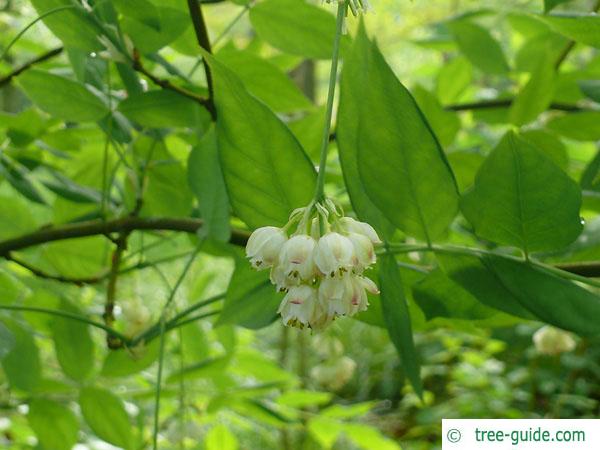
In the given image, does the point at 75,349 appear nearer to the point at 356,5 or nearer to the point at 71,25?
the point at 71,25

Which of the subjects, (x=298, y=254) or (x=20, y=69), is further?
(x=20, y=69)

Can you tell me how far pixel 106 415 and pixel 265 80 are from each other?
10.1 inches

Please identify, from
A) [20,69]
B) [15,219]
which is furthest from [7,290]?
[20,69]

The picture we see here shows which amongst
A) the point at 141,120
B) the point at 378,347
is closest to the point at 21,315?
the point at 141,120

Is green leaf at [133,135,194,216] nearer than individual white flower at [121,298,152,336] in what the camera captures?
Yes

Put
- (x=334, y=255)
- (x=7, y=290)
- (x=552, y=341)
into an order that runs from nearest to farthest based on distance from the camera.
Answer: (x=334, y=255) → (x=7, y=290) → (x=552, y=341)

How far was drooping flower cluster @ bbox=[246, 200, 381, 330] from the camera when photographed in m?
0.30

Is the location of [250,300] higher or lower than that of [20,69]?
lower

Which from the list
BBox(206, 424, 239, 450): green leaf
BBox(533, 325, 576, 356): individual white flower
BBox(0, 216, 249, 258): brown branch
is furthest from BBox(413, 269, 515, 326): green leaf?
BBox(533, 325, 576, 356): individual white flower

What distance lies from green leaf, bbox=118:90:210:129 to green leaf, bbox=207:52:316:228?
121 mm

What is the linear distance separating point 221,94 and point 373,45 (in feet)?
0.21

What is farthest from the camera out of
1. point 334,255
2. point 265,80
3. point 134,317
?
point 134,317

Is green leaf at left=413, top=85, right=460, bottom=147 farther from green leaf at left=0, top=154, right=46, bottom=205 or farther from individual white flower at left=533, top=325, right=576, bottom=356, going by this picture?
individual white flower at left=533, top=325, right=576, bottom=356

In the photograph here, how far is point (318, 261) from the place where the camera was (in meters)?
0.30
